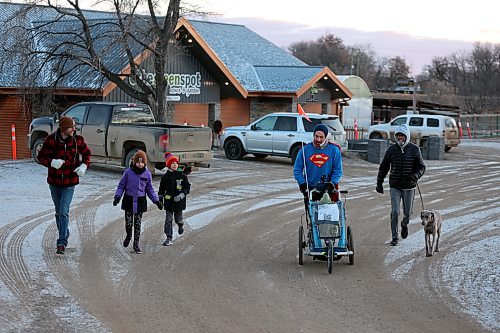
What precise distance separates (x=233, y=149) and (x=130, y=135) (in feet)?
22.9

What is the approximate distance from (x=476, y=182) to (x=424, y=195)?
12.5ft

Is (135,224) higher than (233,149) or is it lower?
lower

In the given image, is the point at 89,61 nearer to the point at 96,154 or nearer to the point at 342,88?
the point at 96,154

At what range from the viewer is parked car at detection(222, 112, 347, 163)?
24.1m

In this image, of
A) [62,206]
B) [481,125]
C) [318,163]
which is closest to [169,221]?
[62,206]

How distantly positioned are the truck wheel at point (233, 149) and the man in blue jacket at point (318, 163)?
15487mm

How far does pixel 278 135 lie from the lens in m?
24.5

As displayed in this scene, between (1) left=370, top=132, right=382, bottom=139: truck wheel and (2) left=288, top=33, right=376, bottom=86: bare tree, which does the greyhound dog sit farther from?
(2) left=288, top=33, right=376, bottom=86: bare tree

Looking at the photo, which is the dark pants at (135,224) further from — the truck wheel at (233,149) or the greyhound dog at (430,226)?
the truck wheel at (233,149)

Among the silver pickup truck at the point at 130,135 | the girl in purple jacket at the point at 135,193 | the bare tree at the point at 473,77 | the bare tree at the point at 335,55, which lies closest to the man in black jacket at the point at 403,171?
the girl in purple jacket at the point at 135,193

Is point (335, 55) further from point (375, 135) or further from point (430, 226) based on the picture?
point (430, 226)

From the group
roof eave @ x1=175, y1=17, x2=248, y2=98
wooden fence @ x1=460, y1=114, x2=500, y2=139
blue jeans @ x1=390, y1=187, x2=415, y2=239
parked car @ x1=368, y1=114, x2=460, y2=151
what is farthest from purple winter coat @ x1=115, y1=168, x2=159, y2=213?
wooden fence @ x1=460, y1=114, x2=500, y2=139

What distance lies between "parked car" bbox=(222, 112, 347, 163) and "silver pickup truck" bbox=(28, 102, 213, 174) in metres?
4.85

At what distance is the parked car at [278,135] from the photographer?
24.1m
